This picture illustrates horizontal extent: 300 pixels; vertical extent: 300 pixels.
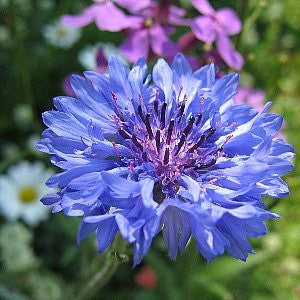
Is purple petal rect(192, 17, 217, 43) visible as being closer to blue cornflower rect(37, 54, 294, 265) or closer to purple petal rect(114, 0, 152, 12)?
purple petal rect(114, 0, 152, 12)

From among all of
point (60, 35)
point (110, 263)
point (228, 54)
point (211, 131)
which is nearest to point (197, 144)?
point (211, 131)

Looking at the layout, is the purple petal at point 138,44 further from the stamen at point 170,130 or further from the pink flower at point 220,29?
the stamen at point 170,130

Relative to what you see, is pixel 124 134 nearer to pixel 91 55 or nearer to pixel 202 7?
pixel 202 7

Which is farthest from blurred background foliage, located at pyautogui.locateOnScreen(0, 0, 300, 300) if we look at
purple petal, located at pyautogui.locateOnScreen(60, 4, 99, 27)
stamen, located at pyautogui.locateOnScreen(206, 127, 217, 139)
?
stamen, located at pyautogui.locateOnScreen(206, 127, 217, 139)

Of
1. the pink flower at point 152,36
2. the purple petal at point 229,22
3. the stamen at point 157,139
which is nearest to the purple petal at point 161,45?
the pink flower at point 152,36

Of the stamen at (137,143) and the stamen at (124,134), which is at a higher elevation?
the stamen at (124,134)

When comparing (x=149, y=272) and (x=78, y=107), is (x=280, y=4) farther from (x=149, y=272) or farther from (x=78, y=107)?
(x=78, y=107)

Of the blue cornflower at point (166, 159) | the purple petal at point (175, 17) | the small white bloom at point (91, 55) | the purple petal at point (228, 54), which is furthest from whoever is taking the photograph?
the small white bloom at point (91, 55)
